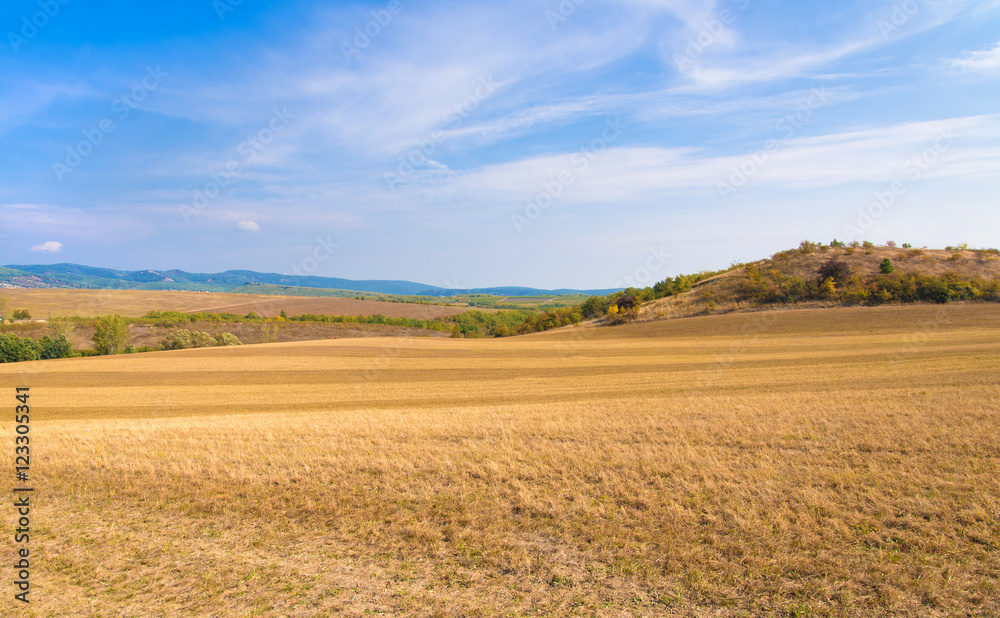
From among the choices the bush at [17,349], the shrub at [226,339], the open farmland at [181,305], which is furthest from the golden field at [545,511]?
the open farmland at [181,305]

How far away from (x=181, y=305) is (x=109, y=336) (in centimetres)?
5668

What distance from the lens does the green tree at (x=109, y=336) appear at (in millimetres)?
63500

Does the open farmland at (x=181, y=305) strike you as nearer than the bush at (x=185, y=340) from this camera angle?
No

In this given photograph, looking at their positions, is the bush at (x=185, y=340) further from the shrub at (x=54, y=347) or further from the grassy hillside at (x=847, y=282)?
the grassy hillside at (x=847, y=282)

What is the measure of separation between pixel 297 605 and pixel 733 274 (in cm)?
7337

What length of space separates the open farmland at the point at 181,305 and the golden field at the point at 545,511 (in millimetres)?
95564

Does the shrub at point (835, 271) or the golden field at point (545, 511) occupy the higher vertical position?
the shrub at point (835, 271)

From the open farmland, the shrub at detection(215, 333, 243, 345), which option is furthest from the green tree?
the open farmland

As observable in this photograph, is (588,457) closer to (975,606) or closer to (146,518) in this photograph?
(975,606)

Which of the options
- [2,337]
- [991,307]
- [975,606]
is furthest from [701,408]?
[2,337]

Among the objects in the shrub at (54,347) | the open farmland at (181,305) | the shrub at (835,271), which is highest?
the shrub at (835,271)

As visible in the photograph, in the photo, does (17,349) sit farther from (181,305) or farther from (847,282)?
(847,282)

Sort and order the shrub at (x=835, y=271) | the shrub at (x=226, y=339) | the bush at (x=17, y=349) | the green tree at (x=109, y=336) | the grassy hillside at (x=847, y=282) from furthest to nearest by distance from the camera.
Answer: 1. the shrub at (x=226, y=339)
2. the green tree at (x=109, y=336)
3. the shrub at (x=835, y=271)
4. the grassy hillside at (x=847, y=282)
5. the bush at (x=17, y=349)

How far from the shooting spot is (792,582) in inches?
243
